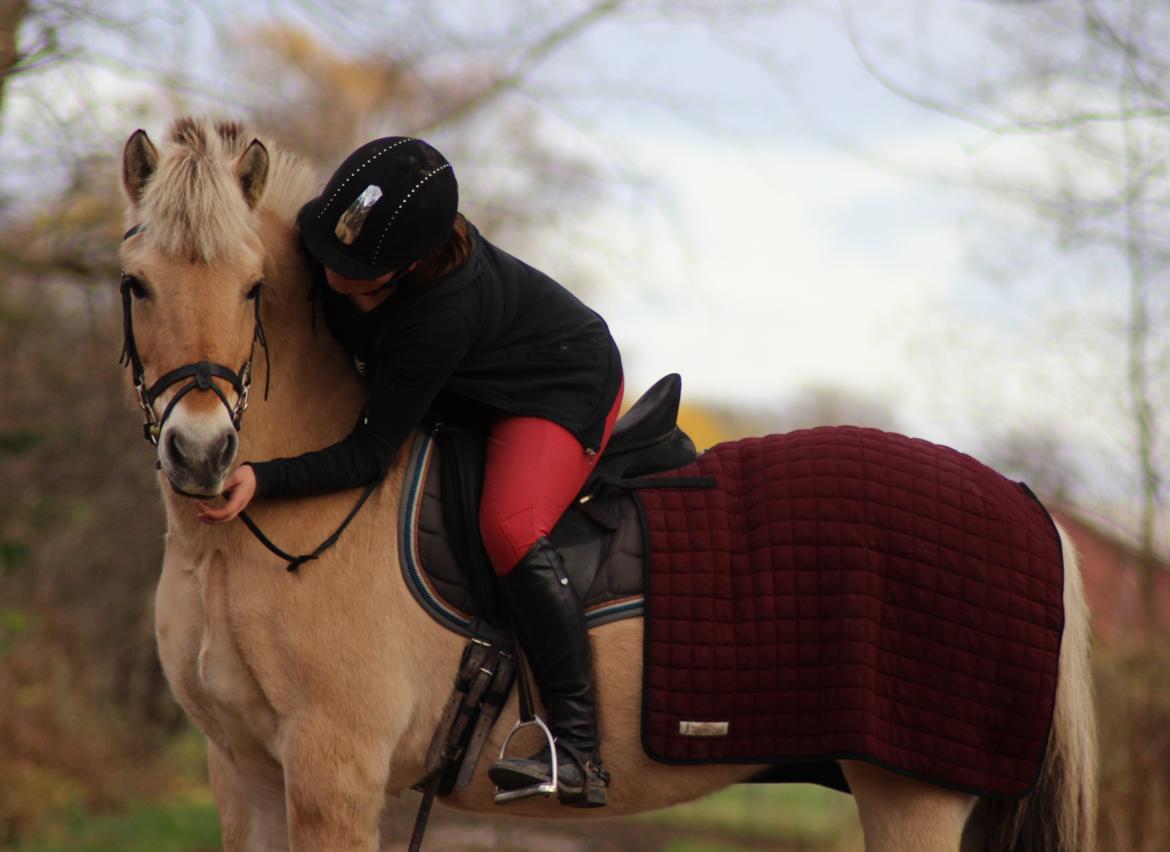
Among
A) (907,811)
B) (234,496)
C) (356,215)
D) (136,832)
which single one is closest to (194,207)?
(356,215)

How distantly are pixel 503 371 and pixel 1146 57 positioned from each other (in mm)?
5193

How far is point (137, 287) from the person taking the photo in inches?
124

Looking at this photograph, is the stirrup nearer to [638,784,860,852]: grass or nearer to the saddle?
the saddle

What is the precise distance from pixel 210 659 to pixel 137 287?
3.40 ft

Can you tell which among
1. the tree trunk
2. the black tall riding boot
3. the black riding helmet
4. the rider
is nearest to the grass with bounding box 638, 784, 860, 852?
the black tall riding boot

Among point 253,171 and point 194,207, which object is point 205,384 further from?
point 253,171

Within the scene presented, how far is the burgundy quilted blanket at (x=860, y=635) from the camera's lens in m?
3.46

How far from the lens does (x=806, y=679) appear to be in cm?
350

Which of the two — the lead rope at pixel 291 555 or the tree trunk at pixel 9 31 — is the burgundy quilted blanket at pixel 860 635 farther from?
the tree trunk at pixel 9 31

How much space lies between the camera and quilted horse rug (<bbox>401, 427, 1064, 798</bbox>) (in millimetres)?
3453

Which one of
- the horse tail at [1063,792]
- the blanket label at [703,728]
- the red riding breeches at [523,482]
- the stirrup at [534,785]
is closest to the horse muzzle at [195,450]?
the red riding breeches at [523,482]

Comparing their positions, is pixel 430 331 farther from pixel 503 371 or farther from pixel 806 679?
pixel 806 679

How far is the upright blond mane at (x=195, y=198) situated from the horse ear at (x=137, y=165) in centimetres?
3

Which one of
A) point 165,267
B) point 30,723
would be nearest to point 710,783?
point 165,267
